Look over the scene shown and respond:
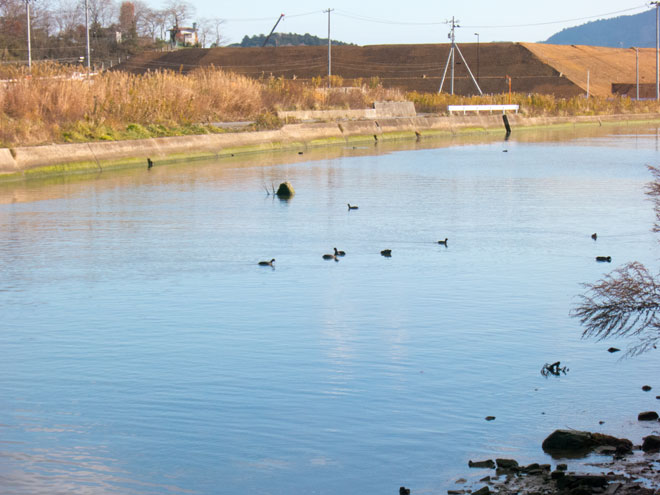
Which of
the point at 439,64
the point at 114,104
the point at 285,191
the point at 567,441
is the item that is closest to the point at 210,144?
the point at 114,104

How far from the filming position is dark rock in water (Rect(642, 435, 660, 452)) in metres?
5.27

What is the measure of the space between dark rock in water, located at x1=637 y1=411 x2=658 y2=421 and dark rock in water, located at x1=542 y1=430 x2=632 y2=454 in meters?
0.53

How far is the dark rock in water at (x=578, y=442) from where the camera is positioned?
5.32 metres

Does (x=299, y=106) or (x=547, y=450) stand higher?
(x=299, y=106)

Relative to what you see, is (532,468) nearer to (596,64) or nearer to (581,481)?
(581,481)

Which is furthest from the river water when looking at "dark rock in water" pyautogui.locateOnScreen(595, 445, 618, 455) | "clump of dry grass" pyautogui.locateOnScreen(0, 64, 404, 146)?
"clump of dry grass" pyautogui.locateOnScreen(0, 64, 404, 146)

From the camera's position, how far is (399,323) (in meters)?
8.37

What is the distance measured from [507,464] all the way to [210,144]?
2300cm

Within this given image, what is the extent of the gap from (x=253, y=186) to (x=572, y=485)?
15.7 meters

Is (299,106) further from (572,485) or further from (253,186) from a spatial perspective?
(572,485)

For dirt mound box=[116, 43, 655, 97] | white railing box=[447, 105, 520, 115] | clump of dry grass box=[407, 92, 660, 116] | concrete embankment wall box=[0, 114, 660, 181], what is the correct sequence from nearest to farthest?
concrete embankment wall box=[0, 114, 660, 181] → white railing box=[447, 105, 520, 115] → clump of dry grass box=[407, 92, 660, 116] → dirt mound box=[116, 43, 655, 97]

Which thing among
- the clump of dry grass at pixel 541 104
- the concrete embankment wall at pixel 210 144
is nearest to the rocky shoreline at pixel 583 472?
the concrete embankment wall at pixel 210 144

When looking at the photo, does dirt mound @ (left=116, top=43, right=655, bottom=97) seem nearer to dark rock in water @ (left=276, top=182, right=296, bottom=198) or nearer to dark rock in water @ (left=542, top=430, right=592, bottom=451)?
dark rock in water @ (left=276, top=182, right=296, bottom=198)

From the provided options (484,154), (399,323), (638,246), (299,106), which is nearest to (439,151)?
(484,154)
